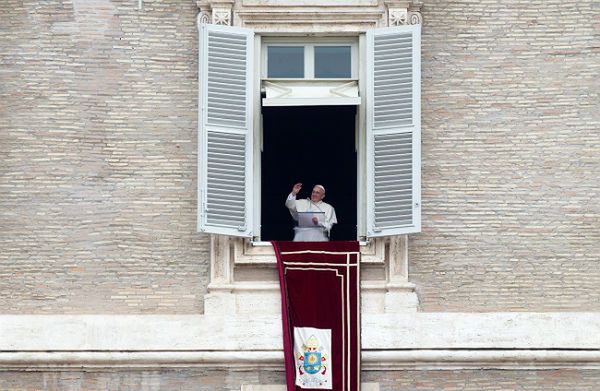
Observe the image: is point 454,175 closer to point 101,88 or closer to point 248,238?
point 248,238

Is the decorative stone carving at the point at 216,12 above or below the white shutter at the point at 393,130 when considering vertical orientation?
above

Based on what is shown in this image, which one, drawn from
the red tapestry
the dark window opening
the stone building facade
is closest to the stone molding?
the stone building facade

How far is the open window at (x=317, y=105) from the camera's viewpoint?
65.1 feet

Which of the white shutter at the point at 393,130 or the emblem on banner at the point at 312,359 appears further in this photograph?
the white shutter at the point at 393,130

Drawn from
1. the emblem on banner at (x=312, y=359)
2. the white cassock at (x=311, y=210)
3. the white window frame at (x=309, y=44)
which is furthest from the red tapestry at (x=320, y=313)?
the white window frame at (x=309, y=44)

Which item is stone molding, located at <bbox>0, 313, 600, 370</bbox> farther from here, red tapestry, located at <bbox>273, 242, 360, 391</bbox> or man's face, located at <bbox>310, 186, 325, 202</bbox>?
man's face, located at <bbox>310, 186, 325, 202</bbox>

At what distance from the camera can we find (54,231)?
65.6 feet

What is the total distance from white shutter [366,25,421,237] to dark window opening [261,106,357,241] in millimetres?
996

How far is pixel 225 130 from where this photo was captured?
19938 mm

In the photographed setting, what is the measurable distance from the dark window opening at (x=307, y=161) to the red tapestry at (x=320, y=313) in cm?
154

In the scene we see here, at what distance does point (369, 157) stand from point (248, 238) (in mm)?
1398

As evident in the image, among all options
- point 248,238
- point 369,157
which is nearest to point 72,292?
point 248,238

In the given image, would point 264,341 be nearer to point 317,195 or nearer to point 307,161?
point 317,195

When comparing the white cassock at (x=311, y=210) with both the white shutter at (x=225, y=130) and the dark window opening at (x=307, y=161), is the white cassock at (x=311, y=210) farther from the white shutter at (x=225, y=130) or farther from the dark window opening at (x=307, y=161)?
the dark window opening at (x=307, y=161)
